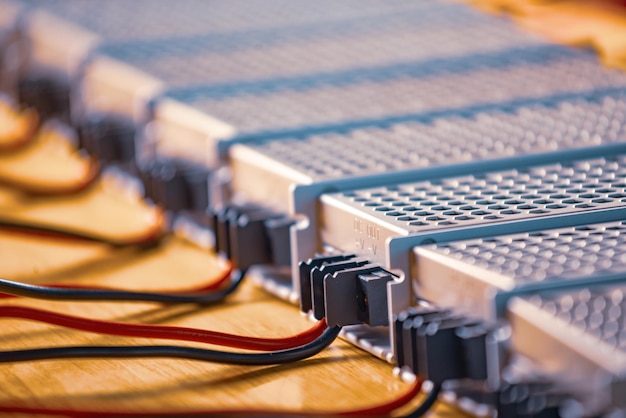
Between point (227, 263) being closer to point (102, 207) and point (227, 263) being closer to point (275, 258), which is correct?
point (275, 258)

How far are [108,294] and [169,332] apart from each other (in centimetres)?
11

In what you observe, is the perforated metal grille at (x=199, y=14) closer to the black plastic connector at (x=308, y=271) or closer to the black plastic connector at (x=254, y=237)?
the black plastic connector at (x=254, y=237)

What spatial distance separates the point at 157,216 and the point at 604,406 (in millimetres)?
733

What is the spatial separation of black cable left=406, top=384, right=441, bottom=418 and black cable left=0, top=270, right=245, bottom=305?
0.28 m

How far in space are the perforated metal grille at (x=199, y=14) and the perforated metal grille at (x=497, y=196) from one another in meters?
0.82

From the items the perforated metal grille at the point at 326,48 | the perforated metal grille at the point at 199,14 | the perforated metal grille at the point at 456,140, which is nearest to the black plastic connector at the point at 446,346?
the perforated metal grille at the point at 456,140

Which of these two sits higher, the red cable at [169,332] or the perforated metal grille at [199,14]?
the perforated metal grille at [199,14]

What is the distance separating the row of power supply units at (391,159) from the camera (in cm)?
64

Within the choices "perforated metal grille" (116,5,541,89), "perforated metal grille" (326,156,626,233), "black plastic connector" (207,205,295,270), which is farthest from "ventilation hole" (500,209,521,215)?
"perforated metal grille" (116,5,541,89)

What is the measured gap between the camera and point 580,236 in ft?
2.36

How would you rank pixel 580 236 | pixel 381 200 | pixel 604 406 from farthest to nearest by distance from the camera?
pixel 381 200, pixel 580 236, pixel 604 406

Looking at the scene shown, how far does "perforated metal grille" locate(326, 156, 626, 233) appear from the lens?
30.3 inches

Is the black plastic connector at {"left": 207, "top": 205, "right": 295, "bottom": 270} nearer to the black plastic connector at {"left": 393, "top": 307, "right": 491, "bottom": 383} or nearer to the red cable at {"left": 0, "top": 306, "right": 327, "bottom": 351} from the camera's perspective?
the red cable at {"left": 0, "top": 306, "right": 327, "bottom": 351}

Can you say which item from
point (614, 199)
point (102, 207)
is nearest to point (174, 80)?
point (102, 207)
